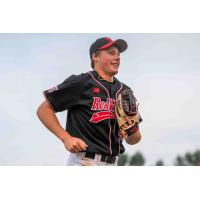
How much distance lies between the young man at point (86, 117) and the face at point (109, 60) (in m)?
0.13

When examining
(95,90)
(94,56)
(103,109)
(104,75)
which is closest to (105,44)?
(94,56)

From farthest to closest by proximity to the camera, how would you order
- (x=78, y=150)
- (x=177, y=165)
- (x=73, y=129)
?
(x=177, y=165) < (x=73, y=129) < (x=78, y=150)

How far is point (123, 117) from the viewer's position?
261 centimetres

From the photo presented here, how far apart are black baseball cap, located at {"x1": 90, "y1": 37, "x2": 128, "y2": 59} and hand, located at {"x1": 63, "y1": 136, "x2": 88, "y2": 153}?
80 cm

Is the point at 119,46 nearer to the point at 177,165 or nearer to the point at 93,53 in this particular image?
the point at 93,53

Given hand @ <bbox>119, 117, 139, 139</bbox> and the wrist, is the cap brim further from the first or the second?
the wrist

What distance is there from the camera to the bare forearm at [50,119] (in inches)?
98.8

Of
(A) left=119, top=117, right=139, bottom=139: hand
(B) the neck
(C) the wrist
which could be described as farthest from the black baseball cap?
(C) the wrist

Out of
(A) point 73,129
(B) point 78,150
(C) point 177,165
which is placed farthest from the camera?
(C) point 177,165

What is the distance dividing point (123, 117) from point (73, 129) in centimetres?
37

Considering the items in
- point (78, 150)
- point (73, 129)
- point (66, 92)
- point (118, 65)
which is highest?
point (118, 65)

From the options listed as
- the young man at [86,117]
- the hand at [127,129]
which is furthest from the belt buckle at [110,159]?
the hand at [127,129]

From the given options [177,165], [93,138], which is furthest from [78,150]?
[177,165]

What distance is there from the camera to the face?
2.78 m
